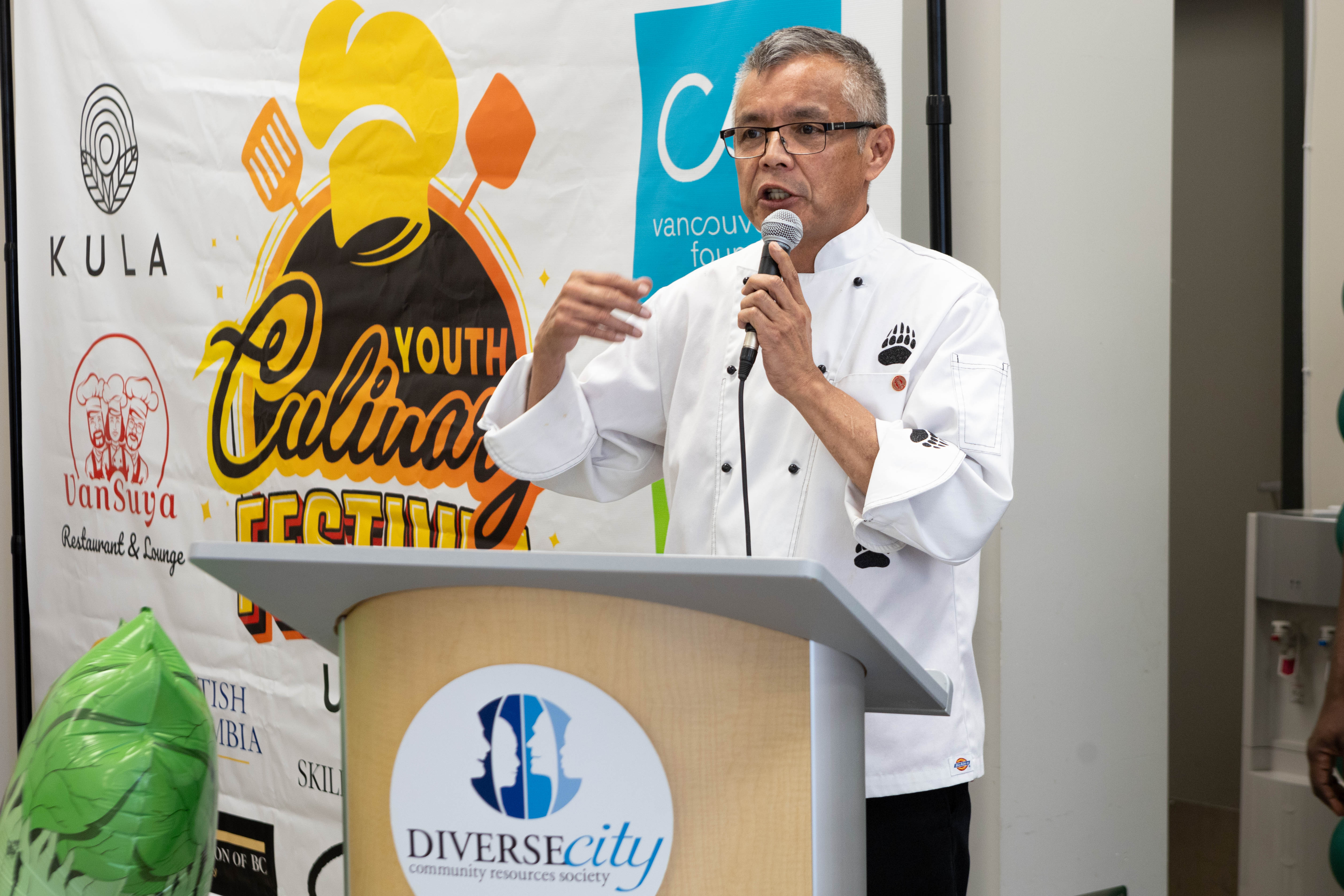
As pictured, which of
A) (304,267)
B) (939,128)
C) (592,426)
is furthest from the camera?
(304,267)

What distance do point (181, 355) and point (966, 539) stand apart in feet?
7.75

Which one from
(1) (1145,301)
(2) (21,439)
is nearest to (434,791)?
(1) (1145,301)

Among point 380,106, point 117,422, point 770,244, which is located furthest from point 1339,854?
point 117,422

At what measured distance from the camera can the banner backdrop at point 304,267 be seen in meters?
2.28

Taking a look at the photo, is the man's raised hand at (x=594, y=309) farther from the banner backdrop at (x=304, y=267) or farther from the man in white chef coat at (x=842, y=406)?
the banner backdrop at (x=304, y=267)

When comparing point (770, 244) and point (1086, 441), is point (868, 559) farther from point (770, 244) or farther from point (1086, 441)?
point (1086, 441)

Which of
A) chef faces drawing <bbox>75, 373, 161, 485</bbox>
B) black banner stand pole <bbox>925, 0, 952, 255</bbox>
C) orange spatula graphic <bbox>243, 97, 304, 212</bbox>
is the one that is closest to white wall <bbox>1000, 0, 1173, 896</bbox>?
black banner stand pole <bbox>925, 0, 952, 255</bbox>

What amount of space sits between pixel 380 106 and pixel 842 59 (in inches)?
54.4

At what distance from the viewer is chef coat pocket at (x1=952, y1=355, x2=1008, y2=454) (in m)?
1.40

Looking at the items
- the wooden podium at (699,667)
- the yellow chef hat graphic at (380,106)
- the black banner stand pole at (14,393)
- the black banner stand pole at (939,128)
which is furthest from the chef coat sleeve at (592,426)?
the black banner stand pole at (14,393)

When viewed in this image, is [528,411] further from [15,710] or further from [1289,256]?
[15,710]

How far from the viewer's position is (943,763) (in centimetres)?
151

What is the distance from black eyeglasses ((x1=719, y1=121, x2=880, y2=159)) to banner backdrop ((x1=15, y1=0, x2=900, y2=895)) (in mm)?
431

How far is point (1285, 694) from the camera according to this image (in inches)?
92.8
